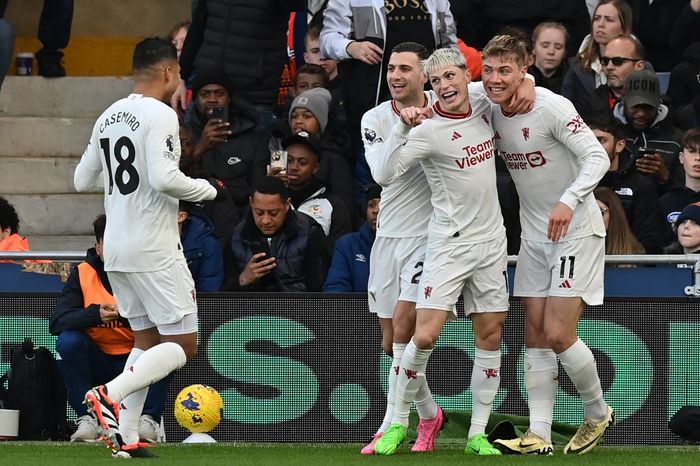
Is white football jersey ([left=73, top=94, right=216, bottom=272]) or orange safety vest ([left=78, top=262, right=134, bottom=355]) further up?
white football jersey ([left=73, top=94, right=216, bottom=272])

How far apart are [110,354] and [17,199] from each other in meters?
3.80

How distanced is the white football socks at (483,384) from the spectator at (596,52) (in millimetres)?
4086

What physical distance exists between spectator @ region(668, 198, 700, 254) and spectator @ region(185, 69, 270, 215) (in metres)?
3.41

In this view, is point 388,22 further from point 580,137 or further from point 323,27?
point 580,137

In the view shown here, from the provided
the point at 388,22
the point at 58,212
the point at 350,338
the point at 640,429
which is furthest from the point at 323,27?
the point at 640,429

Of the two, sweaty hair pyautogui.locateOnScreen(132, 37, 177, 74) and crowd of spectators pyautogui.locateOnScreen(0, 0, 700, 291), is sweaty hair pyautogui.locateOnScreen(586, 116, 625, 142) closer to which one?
crowd of spectators pyautogui.locateOnScreen(0, 0, 700, 291)

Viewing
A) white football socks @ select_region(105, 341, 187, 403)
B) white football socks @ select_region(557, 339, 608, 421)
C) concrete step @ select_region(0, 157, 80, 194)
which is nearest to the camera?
white football socks @ select_region(105, 341, 187, 403)

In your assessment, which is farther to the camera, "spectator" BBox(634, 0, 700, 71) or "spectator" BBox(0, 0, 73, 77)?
"spectator" BBox(0, 0, 73, 77)

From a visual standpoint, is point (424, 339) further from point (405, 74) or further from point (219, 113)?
point (219, 113)

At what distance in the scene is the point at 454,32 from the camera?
1305cm

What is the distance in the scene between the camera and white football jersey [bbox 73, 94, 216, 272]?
8.80 meters

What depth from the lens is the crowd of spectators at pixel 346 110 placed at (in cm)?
1115

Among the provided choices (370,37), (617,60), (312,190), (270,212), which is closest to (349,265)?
(270,212)

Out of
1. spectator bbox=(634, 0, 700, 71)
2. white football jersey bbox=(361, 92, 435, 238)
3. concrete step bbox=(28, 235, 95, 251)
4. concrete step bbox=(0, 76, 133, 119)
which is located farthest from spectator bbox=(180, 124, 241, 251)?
spectator bbox=(634, 0, 700, 71)
